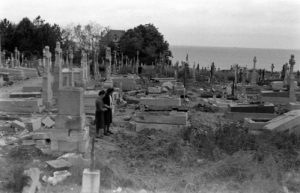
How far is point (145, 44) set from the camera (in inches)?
1908

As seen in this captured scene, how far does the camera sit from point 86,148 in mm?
10062

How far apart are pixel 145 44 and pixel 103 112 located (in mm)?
37390

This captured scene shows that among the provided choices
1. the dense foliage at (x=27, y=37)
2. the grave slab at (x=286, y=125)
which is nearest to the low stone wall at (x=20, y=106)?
the grave slab at (x=286, y=125)

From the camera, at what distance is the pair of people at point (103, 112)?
37.8ft

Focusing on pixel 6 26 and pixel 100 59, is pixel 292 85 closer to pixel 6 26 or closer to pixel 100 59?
pixel 100 59

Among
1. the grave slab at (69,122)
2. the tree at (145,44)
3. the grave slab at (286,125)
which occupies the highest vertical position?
the tree at (145,44)

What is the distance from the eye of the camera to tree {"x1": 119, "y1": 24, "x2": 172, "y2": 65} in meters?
47.0

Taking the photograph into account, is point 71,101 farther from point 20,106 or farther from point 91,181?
point 20,106

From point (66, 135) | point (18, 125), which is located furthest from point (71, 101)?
point (18, 125)

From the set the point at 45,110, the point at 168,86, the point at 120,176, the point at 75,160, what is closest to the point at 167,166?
the point at 120,176

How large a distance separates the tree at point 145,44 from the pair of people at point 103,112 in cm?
3396

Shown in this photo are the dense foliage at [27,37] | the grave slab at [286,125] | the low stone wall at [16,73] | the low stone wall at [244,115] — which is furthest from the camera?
the dense foliage at [27,37]

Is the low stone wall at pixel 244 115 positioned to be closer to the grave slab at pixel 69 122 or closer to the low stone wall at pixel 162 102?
the low stone wall at pixel 162 102

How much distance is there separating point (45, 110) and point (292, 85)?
415 inches
